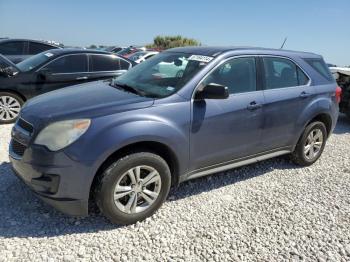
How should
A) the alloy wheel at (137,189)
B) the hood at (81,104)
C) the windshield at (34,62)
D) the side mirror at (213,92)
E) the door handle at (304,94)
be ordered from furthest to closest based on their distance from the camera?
1. the windshield at (34,62)
2. the door handle at (304,94)
3. the side mirror at (213,92)
4. the alloy wheel at (137,189)
5. the hood at (81,104)

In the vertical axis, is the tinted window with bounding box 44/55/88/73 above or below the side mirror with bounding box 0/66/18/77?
above

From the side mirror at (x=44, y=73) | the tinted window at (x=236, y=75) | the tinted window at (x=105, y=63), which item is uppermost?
the tinted window at (x=236, y=75)

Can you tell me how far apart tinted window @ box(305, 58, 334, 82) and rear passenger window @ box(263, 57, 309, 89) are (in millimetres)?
309

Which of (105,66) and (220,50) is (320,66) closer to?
(220,50)

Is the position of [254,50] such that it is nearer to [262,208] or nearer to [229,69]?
[229,69]

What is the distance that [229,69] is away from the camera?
3854 mm

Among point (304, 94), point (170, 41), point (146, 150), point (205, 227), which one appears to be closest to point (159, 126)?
point (146, 150)

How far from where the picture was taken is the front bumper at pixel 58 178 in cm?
286

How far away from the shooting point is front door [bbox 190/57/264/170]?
3525 millimetres

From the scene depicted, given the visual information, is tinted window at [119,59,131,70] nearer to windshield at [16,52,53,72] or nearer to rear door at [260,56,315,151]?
windshield at [16,52,53,72]

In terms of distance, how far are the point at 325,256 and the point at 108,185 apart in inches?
80.5

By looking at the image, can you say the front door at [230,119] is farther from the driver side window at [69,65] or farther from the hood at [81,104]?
the driver side window at [69,65]

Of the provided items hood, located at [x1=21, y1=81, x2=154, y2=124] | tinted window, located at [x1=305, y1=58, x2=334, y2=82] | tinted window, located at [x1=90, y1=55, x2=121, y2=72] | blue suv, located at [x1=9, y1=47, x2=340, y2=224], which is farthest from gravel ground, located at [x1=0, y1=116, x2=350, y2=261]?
tinted window, located at [x1=90, y1=55, x2=121, y2=72]

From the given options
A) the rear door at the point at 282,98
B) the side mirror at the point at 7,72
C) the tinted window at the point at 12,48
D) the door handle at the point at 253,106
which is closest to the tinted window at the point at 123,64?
the side mirror at the point at 7,72
